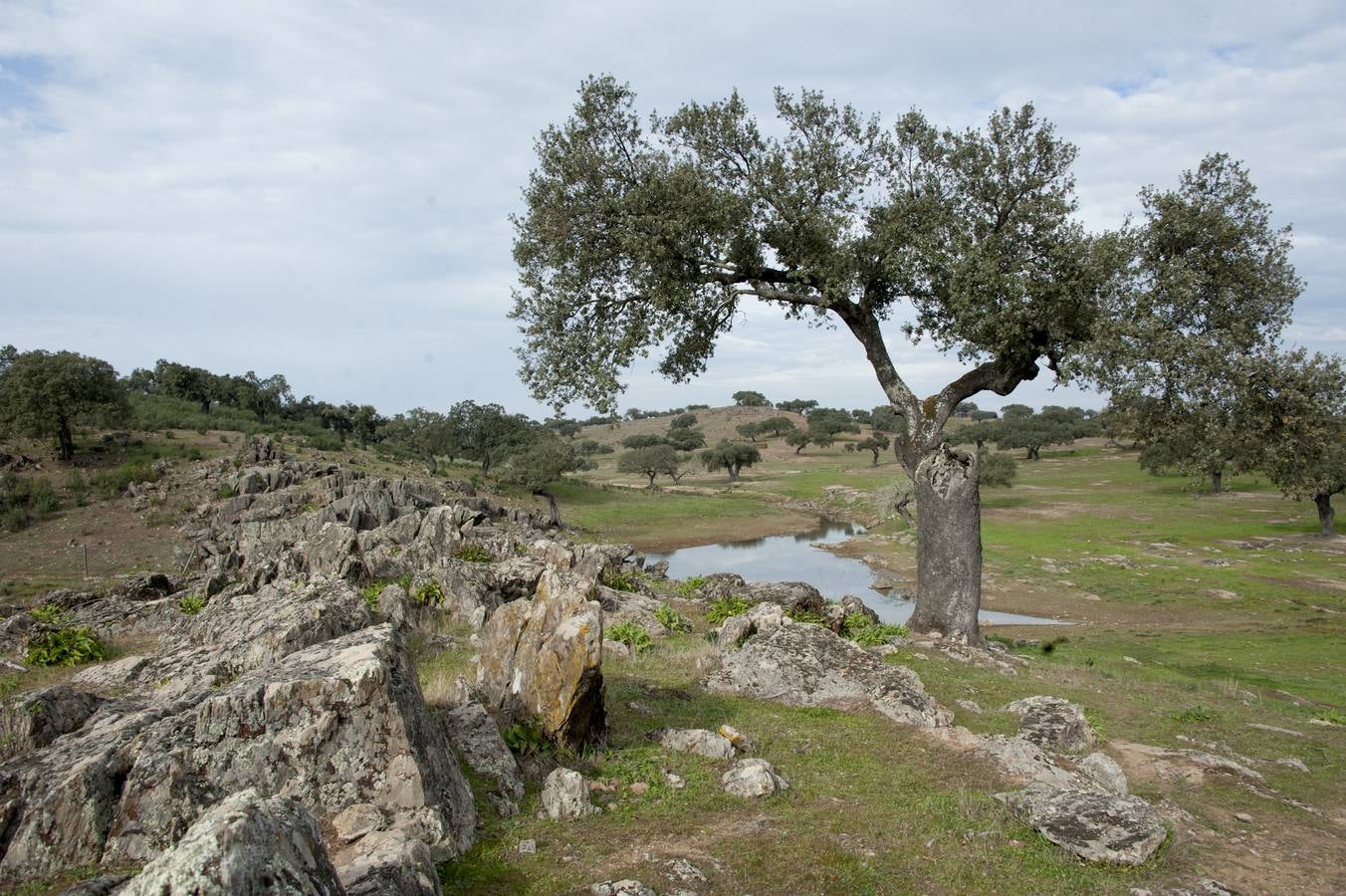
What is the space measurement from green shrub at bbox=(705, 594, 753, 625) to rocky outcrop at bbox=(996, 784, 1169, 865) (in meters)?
11.1

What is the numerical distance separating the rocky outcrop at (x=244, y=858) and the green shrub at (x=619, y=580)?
57.2 feet

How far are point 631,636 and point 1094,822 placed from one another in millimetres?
9880

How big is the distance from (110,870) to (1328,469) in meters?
66.6

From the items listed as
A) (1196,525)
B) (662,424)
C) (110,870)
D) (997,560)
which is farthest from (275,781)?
(662,424)

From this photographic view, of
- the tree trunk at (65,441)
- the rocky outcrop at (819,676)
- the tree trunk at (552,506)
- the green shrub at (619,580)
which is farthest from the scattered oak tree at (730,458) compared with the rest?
the rocky outcrop at (819,676)

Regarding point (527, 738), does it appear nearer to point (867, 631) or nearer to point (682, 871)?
point (682, 871)

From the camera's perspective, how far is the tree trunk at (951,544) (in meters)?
20.2

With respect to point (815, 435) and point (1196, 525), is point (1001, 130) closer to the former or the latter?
point (1196, 525)

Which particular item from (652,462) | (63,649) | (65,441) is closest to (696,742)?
(63,649)

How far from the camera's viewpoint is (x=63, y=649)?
14.9m

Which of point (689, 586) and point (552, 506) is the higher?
point (689, 586)

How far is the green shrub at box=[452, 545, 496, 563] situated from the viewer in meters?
22.8

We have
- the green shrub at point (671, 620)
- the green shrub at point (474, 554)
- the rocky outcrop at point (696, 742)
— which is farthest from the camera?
the green shrub at point (474, 554)

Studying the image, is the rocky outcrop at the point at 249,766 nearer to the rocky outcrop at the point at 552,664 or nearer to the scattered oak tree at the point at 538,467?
the rocky outcrop at the point at 552,664
